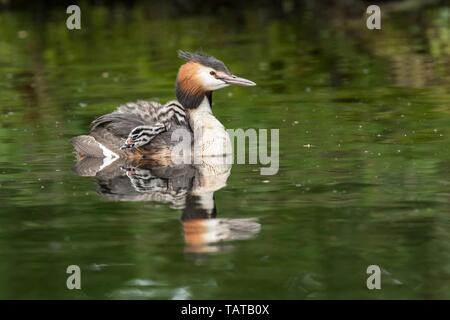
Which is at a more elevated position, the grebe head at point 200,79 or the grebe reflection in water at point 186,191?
the grebe head at point 200,79

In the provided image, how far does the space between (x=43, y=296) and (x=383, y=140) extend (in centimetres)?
595

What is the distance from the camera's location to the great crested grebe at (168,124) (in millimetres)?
12703

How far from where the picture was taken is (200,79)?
13195 mm

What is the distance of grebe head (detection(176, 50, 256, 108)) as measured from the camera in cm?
1313

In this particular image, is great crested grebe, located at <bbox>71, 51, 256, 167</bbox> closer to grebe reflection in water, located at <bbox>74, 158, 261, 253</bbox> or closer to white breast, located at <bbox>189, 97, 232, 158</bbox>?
white breast, located at <bbox>189, 97, 232, 158</bbox>

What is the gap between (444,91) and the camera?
1662cm

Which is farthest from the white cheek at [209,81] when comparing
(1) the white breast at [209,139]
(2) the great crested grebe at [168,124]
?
(1) the white breast at [209,139]
